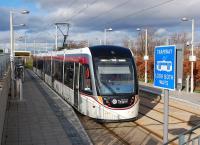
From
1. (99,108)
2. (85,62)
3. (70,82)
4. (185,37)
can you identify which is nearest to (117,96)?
(99,108)

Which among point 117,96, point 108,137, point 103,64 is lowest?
point 108,137

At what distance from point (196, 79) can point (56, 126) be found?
66.3 feet

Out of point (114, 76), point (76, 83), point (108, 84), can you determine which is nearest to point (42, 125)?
point (108, 84)

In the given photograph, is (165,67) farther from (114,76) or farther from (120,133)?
(114,76)

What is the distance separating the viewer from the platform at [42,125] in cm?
1203

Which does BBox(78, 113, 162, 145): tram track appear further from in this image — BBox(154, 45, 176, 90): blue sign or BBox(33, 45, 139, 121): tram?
BBox(154, 45, 176, 90): blue sign

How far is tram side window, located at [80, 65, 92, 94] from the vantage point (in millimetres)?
15773

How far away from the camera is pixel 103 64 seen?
15.8 m

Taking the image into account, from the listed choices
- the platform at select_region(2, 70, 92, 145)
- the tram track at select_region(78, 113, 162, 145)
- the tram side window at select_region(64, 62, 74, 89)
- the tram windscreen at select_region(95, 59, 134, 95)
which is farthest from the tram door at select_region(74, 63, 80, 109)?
the tram windscreen at select_region(95, 59, 134, 95)

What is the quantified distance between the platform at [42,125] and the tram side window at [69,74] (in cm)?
104

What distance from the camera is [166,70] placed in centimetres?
717

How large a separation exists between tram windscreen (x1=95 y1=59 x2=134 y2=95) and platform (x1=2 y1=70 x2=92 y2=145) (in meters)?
1.68

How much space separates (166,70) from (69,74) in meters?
12.8

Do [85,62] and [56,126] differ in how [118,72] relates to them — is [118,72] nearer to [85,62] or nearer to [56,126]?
[85,62]
